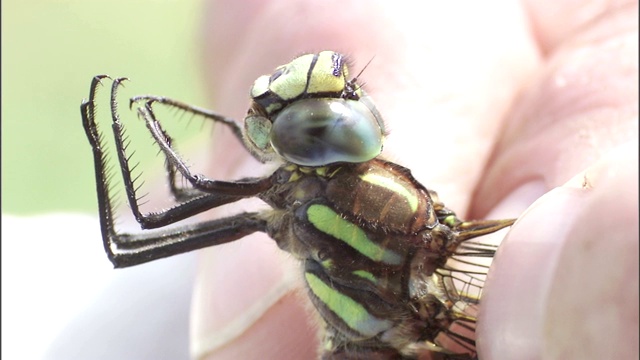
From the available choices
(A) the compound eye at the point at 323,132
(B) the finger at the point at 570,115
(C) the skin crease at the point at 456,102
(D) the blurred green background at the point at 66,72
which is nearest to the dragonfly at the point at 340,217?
(A) the compound eye at the point at 323,132

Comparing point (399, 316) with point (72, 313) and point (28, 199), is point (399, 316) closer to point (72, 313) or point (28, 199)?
point (72, 313)

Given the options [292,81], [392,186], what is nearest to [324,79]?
[292,81]

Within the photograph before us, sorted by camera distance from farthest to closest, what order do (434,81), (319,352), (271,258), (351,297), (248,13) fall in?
(248,13), (434,81), (271,258), (319,352), (351,297)

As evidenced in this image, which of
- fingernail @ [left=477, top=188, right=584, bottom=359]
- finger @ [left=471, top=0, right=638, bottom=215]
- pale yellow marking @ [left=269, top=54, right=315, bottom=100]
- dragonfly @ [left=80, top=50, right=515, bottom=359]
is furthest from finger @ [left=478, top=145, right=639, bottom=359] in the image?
finger @ [left=471, top=0, right=638, bottom=215]

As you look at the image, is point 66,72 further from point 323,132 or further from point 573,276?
point 573,276

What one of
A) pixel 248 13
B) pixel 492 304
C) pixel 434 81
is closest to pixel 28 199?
pixel 248 13

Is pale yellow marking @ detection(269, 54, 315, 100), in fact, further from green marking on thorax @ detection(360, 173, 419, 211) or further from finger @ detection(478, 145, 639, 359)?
finger @ detection(478, 145, 639, 359)
